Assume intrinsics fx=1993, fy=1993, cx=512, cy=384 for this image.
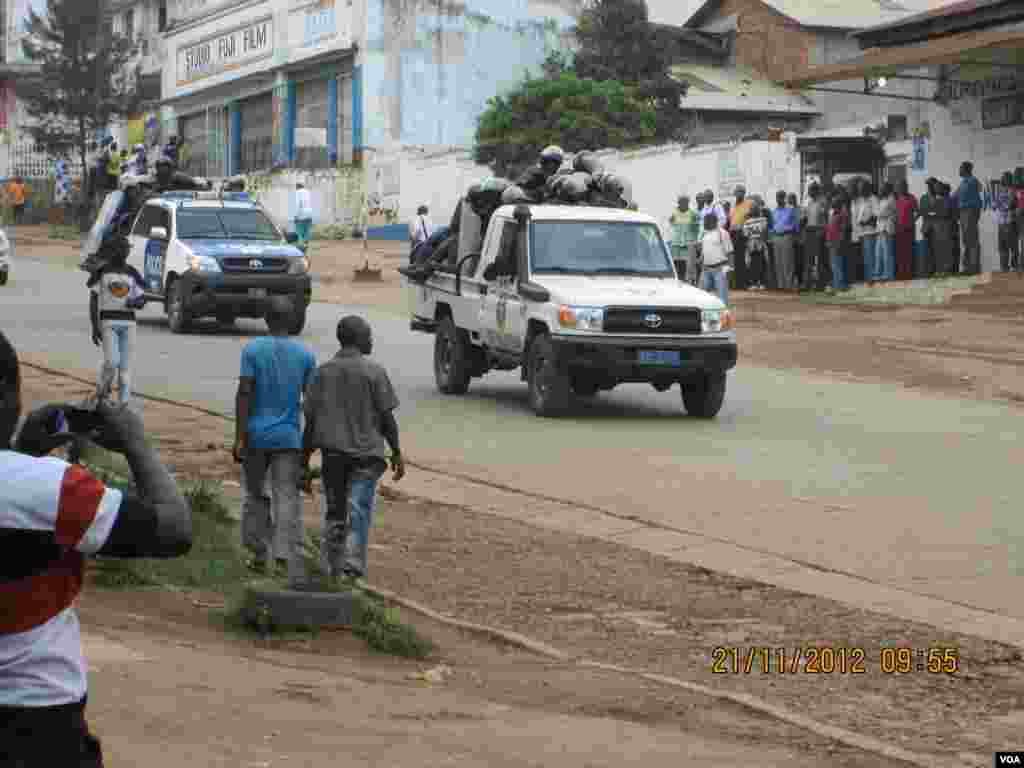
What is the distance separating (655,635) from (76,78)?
50479mm

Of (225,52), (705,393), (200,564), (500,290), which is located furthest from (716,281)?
(225,52)

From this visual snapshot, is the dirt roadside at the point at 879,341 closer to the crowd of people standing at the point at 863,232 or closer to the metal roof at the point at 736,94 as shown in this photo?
the crowd of people standing at the point at 863,232

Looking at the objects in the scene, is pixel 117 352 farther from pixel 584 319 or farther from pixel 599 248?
pixel 599 248

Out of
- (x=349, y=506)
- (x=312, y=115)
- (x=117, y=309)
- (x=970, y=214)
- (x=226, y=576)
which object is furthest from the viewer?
(x=312, y=115)

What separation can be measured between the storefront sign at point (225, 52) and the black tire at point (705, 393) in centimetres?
3908

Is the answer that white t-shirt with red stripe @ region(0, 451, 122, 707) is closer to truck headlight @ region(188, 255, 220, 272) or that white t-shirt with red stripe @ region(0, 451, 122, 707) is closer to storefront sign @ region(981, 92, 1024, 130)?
truck headlight @ region(188, 255, 220, 272)

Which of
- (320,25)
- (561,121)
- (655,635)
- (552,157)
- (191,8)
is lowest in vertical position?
(655,635)

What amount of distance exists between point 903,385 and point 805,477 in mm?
8014

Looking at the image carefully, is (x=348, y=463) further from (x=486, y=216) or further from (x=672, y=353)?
(x=486, y=216)

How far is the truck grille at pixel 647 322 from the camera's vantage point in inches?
734

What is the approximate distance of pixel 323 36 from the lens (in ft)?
174

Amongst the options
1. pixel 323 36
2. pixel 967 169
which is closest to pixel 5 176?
pixel 323 36

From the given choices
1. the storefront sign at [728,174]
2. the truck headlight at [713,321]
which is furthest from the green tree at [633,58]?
the truck headlight at [713,321]

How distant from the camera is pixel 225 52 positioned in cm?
5962
